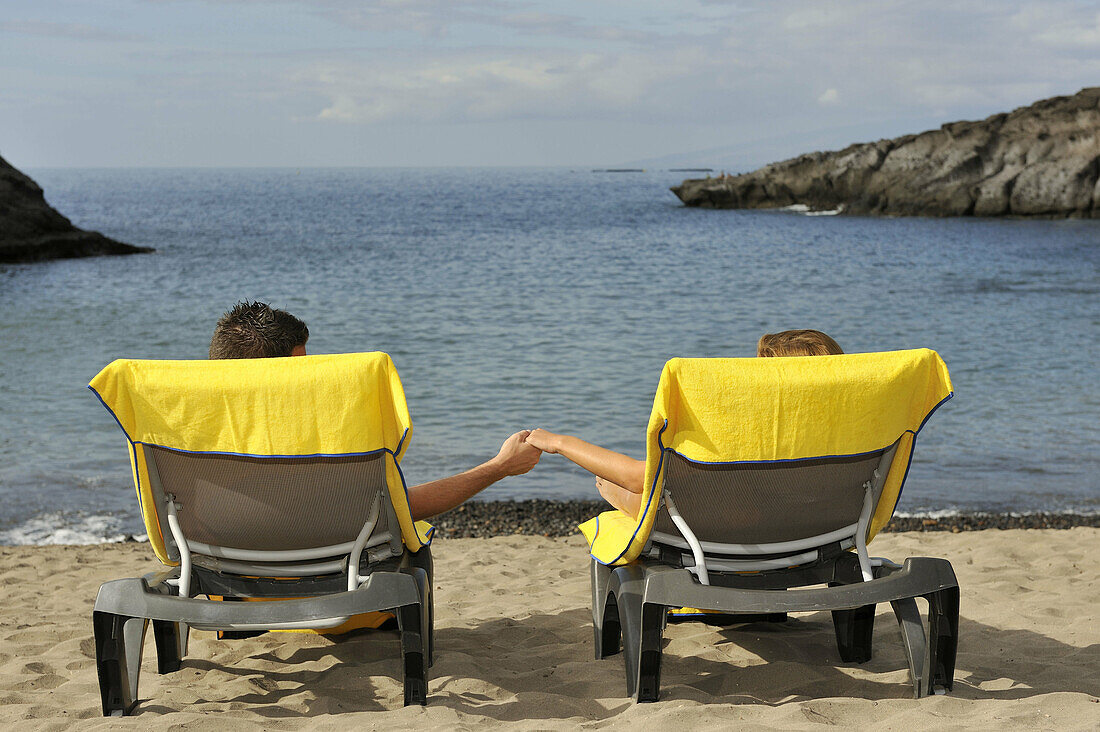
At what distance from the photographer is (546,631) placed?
4.17 meters

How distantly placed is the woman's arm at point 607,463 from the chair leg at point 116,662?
1476mm

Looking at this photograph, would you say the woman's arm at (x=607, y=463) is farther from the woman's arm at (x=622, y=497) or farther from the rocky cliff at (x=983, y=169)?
the rocky cliff at (x=983, y=169)

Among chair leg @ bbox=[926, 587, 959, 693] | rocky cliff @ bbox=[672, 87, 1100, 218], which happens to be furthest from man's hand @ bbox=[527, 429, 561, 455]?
rocky cliff @ bbox=[672, 87, 1100, 218]

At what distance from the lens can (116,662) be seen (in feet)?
9.93

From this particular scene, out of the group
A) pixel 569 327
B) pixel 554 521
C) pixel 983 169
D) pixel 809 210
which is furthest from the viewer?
pixel 809 210

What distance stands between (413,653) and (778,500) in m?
1.25

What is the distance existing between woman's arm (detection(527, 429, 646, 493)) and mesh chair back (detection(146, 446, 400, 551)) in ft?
2.10

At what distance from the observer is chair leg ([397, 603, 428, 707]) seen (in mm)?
3027

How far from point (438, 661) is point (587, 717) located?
2.66 ft

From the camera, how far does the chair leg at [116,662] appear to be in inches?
117

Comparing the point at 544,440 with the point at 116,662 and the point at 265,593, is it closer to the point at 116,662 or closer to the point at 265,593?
the point at 265,593

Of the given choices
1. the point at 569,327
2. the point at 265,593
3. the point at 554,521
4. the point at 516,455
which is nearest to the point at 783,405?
the point at 516,455

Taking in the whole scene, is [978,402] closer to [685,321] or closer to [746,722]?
[685,321]

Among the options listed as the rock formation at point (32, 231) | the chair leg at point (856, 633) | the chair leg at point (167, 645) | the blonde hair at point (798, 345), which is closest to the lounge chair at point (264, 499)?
the chair leg at point (167, 645)
